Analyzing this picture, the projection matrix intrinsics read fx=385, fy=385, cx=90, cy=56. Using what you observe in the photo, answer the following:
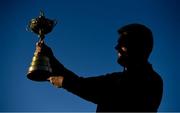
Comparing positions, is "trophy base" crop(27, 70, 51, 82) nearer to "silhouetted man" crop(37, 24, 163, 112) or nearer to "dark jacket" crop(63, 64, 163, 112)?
"silhouetted man" crop(37, 24, 163, 112)

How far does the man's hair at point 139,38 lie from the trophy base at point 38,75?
189 centimetres

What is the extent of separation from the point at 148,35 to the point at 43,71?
89.8 inches

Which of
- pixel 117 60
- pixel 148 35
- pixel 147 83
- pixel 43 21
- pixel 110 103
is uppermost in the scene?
pixel 43 21

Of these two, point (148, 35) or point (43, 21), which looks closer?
point (148, 35)

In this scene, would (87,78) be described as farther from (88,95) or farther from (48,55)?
(48,55)

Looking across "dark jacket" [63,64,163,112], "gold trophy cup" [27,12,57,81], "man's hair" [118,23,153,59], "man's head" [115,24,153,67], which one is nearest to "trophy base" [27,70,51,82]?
"gold trophy cup" [27,12,57,81]

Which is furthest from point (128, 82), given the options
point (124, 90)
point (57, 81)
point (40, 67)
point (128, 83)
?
point (40, 67)

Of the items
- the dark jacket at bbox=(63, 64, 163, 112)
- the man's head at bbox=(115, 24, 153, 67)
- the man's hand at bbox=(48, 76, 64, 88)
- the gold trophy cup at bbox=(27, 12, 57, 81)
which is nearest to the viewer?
the dark jacket at bbox=(63, 64, 163, 112)

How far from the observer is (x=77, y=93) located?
5793 mm

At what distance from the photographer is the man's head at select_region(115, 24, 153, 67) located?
609 centimetres

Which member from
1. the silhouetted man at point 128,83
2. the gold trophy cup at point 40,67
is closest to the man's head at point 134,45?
the silhouetted man at point 128,83

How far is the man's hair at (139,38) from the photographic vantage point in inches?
241

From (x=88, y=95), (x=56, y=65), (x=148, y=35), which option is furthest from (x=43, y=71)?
(x=148, y=35)

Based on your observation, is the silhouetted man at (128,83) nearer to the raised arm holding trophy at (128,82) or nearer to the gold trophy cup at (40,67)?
the raised arm holding trophy at (128,82)
